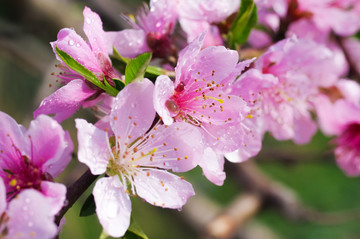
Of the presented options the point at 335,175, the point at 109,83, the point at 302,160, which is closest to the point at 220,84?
the point at 109,83

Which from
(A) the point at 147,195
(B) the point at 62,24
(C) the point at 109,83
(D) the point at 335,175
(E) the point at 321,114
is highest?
(C) the point at 109,83

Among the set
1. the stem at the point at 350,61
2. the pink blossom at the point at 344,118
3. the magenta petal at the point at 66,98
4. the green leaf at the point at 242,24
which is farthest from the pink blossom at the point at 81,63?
the stem at the point at 350,61

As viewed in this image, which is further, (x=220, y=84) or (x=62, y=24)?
(x=62, y=24)

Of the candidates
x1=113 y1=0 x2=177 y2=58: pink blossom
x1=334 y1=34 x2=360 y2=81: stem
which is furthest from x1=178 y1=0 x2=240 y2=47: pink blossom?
x1=334 y1=34 x2=360 y2=81: stem

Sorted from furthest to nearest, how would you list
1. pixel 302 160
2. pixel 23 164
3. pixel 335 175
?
pixel 335 175
pixel 302 160
pixel 23 164

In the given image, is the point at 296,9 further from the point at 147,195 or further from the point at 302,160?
the point at 302,160

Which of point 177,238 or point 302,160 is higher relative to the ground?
point 302,160
